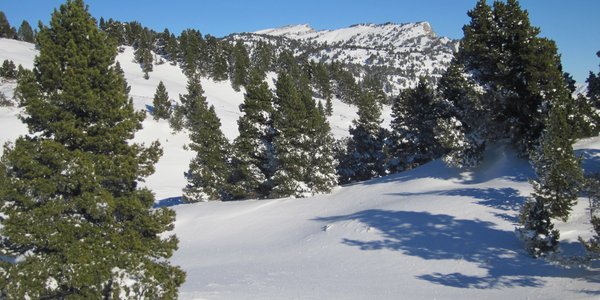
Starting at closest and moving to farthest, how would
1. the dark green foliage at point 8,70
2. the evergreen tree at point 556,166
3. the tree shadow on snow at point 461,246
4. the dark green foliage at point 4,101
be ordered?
the tree shadow on snow at point 461,246, the evergreen tree at point 556,166, the dark green foliage at point 4,101, the dark green foliage at point 8,70

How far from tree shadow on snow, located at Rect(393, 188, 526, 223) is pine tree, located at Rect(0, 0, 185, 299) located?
1545 cm

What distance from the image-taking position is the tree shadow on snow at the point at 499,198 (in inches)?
818

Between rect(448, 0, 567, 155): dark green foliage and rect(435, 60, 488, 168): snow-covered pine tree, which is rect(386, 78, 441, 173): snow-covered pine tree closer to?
rect(435, 60, 488, 168): snow-covered pine tree

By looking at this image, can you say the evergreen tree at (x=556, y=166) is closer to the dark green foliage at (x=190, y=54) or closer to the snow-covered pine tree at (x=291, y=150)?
the snow-covered pine tree at (x=291, y=150)

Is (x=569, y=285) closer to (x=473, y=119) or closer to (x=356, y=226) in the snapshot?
(x=356, y=226)

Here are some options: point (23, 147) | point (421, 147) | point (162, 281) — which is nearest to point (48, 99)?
point (23, 147)

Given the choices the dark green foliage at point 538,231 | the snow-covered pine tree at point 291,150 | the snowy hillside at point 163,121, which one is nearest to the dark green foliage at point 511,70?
the dark green foliage at point 538,231

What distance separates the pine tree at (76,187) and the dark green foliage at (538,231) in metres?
12.3

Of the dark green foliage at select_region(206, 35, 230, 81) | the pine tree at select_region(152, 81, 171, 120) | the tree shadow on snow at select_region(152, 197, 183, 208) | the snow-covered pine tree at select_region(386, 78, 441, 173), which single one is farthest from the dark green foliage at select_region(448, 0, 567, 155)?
the dark green foliage at select_region(206, 35, 230, 81)

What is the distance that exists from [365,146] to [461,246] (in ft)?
95.6

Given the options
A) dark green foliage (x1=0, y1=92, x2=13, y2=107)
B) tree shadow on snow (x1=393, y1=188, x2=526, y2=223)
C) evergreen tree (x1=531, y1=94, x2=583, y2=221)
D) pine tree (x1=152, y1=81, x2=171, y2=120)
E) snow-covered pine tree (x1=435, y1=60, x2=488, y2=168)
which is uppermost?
dark green foliage (x1=0, y1=92, x2=13, y2=107)

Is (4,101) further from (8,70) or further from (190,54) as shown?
(190,54)

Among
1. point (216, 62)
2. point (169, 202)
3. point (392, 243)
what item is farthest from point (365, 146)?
point (216, 62)

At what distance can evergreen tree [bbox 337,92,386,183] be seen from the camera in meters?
45.8
